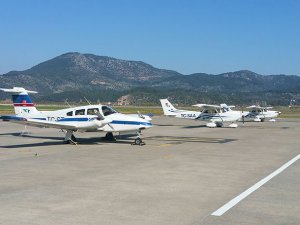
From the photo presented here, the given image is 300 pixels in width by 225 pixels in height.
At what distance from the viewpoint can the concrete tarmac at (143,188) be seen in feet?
24.8

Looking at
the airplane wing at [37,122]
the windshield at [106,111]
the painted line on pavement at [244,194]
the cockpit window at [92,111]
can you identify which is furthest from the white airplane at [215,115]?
the painted line on pavement at [244,194]

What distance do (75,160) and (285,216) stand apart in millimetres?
9826

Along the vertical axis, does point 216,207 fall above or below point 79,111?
below

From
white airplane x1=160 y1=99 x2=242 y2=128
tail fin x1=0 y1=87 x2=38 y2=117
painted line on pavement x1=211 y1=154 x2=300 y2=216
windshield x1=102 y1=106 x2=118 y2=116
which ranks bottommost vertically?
painted line on pavement x1=211 y1=154 x2=300 y2=216

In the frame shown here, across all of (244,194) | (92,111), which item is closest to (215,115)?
(92,111)

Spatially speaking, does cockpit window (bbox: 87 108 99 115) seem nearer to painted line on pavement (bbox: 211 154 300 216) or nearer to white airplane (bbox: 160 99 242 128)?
painted line on pavement (bbox: 211 154 300 216)

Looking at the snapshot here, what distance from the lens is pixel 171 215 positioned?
25.2 feet

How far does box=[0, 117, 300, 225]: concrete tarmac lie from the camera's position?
7.56 meters

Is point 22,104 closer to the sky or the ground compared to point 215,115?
closer to the sky

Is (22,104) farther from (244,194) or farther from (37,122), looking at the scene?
(244,194)

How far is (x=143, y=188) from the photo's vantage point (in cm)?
1023

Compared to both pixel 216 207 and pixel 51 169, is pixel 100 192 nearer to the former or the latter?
pixel 216 207

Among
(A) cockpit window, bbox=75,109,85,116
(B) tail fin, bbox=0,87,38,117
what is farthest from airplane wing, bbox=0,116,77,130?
(B) tail fin, bbox=0,87,38,117

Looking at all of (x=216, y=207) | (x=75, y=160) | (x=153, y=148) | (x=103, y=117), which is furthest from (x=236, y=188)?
(x=103, y=117)
